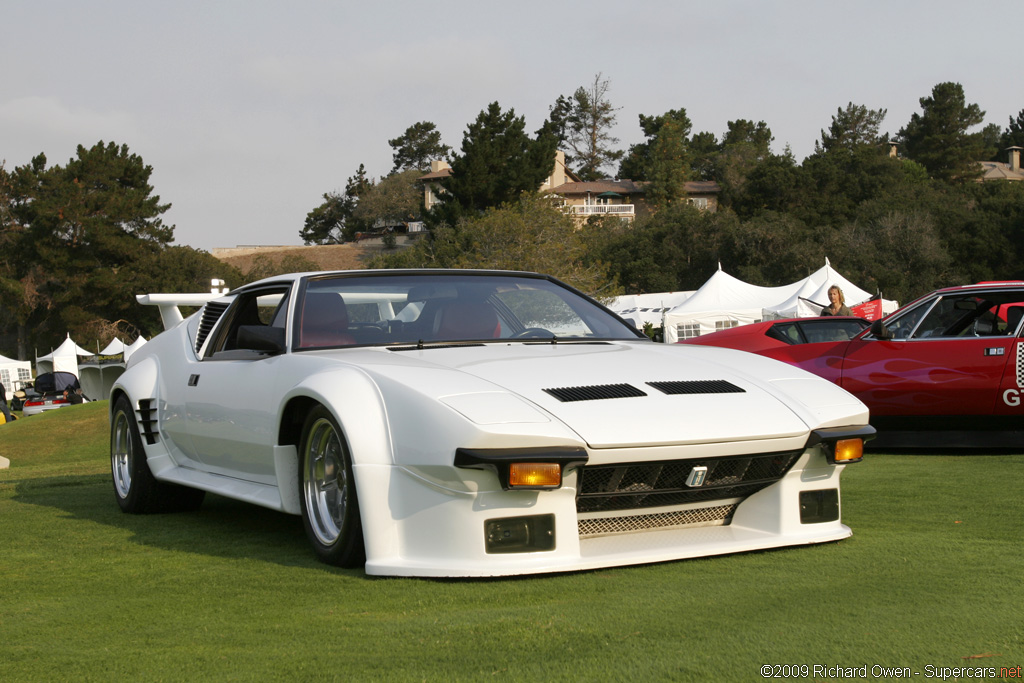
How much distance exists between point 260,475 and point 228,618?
149 cm

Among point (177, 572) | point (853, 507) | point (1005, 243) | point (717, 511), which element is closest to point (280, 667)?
point (177, 572)

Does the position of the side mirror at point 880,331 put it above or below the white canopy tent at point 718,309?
above

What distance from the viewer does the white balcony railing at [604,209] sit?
96.2 meters

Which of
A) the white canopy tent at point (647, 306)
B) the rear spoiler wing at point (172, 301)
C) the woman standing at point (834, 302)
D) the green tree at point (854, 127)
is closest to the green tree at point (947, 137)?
the green tree at point (854, 127)

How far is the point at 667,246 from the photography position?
69500 millimetres

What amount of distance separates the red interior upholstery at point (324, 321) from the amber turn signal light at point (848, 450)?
6.96ft

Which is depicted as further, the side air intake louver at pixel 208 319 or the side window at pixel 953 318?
the side window at pixel 953 318

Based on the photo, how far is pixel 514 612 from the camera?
2.94 meters

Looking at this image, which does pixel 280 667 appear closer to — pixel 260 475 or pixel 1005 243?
pixel 260 475

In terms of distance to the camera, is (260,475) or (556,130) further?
(556,130)

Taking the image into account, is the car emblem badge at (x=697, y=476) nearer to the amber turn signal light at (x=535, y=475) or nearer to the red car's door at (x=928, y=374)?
the amber turn signal light at (x=535, y=475)

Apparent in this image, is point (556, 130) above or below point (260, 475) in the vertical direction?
above

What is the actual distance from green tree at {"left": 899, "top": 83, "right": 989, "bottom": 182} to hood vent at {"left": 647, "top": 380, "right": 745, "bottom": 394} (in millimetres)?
105279

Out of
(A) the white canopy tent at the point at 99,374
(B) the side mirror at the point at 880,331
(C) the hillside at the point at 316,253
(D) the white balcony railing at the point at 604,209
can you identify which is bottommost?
(A) the white canopy tent at the point at 99,374
